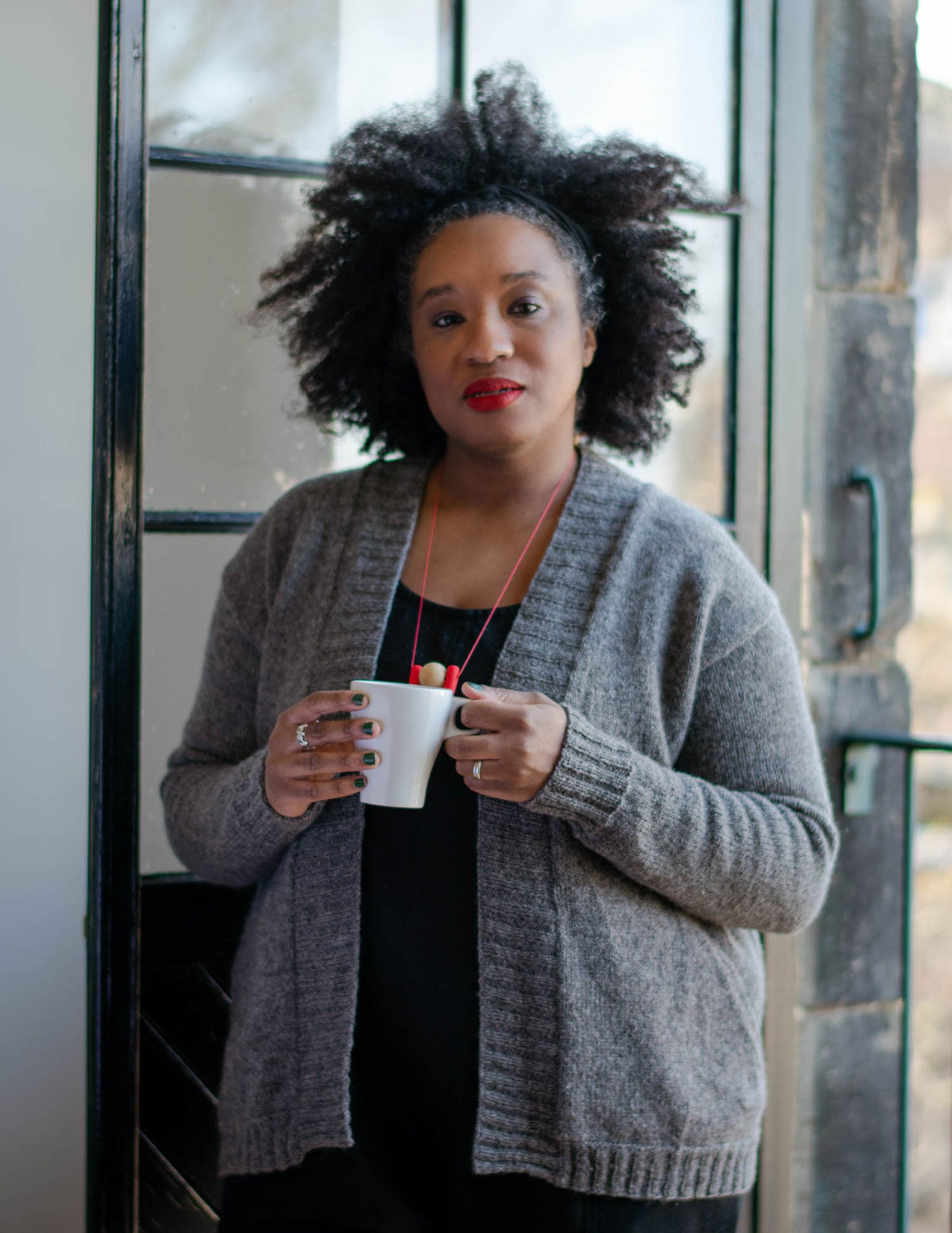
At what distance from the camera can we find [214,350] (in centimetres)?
152

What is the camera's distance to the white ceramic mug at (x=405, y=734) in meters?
0.93

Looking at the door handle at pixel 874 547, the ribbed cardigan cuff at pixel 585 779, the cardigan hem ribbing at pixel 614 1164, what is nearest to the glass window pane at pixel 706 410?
the door handle at pixel 874 547

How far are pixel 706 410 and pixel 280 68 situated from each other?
83cm

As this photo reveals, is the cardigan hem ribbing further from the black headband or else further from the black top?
the black headband

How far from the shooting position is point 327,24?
1548 mm

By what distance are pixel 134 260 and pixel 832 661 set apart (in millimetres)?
1224

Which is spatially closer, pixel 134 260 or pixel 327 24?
pixel 134 260

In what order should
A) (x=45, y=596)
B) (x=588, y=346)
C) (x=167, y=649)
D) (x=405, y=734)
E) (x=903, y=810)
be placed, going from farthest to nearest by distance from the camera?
(x=903, y=810) < (x=167, y=649) < (x=45, y=596) < (x=588, y=346) < (x=405, y=734)

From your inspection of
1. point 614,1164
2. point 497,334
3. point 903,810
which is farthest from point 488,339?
point 903,810

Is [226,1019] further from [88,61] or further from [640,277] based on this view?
[88,61]

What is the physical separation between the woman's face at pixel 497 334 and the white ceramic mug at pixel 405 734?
335mm

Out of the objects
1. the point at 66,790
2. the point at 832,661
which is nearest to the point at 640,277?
the point at 832,661

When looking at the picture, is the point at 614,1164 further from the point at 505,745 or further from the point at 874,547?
the point at 874,547

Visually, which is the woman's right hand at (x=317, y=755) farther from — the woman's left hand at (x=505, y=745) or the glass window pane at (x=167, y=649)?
the glass window pane at (x=167, y=649)
